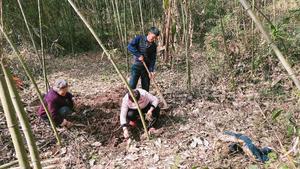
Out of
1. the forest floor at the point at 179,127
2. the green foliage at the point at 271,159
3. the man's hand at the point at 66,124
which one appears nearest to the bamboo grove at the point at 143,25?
the forest floor at the point at 179,127

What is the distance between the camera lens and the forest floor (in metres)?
3.91

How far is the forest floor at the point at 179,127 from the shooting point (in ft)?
12.8

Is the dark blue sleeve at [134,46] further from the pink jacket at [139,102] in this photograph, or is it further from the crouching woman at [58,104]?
the crouching woman at [58,104]

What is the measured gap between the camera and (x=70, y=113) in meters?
4.88

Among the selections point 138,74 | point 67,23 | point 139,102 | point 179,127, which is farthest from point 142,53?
point 67,23

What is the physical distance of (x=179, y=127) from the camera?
Answer: 15.2 feet

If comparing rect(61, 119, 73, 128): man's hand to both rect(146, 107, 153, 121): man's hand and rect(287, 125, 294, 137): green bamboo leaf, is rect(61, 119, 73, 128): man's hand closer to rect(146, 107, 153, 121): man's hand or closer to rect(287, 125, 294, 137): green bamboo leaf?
rect(146, 107, 153, 121): man's hand

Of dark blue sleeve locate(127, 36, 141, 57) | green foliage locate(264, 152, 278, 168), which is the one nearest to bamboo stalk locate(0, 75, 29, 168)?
green foliage locate(264, 152, 278, 168)

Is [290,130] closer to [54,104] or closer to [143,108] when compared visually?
[143,108]

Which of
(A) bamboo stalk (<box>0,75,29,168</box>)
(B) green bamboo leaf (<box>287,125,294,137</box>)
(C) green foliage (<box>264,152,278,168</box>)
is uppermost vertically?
(A) bamboo stalk (<box>0,75,29,168</box>)

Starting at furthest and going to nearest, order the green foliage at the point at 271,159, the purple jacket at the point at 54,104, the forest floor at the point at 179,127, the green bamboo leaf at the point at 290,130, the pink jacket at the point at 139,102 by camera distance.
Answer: the purple jacket at the point at 54,104 < the pink jacket at the point at 139,102 < the forest floor at the point at 179,127 < the green bamboo leaf at the point at 290,130 < the green foliage at the point at 271,159

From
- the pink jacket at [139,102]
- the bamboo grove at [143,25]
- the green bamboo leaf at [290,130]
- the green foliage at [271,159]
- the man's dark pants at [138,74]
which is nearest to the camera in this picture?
the green foliage at [271,159]

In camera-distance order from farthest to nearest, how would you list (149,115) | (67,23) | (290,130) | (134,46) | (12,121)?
(67,23) → (134,46) → (149,115) → (290,130) → (12,121)

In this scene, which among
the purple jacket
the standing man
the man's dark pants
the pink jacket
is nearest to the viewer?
the pink jacket
